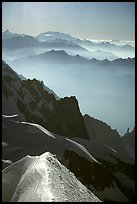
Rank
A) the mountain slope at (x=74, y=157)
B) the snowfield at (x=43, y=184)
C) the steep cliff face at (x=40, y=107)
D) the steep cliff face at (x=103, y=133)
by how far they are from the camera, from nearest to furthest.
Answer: the snowfield at (x=43, y=184) < the mountain slope at (x=74, y=157) < the steep cliff face at (x=40, y=107) < the steep cliff face at (x=103, y=133)

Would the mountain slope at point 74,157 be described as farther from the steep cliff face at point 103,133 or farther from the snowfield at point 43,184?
the steep cliff face at point 103,133

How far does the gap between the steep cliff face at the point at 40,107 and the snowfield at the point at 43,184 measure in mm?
64890

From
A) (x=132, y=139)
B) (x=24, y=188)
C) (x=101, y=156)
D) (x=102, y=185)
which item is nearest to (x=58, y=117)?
(x=101, y=156)

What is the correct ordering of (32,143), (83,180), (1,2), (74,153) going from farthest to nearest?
(32,143) < (74,153) < (83,180) < (1,2)

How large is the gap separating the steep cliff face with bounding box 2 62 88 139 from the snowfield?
64890 millimetres

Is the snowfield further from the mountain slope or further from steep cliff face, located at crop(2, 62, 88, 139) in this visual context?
steep cliff face, located at crop(2, 62, 88, 139)

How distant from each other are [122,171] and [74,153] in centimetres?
1547

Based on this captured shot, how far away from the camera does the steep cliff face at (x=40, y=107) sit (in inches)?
3381

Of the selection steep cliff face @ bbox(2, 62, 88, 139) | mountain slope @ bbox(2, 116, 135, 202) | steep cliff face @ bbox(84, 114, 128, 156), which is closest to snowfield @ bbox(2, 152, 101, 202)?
mountain slope @ bbox(2, 116, 135, 202)

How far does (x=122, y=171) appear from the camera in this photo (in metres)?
58.1

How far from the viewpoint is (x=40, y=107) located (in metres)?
94.2

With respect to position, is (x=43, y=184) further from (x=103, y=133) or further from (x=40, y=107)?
(x=103, y=133)

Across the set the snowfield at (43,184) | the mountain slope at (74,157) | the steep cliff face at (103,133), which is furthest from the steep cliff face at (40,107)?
the snowfield at (43,184)

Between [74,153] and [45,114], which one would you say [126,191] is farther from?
[45,114]
